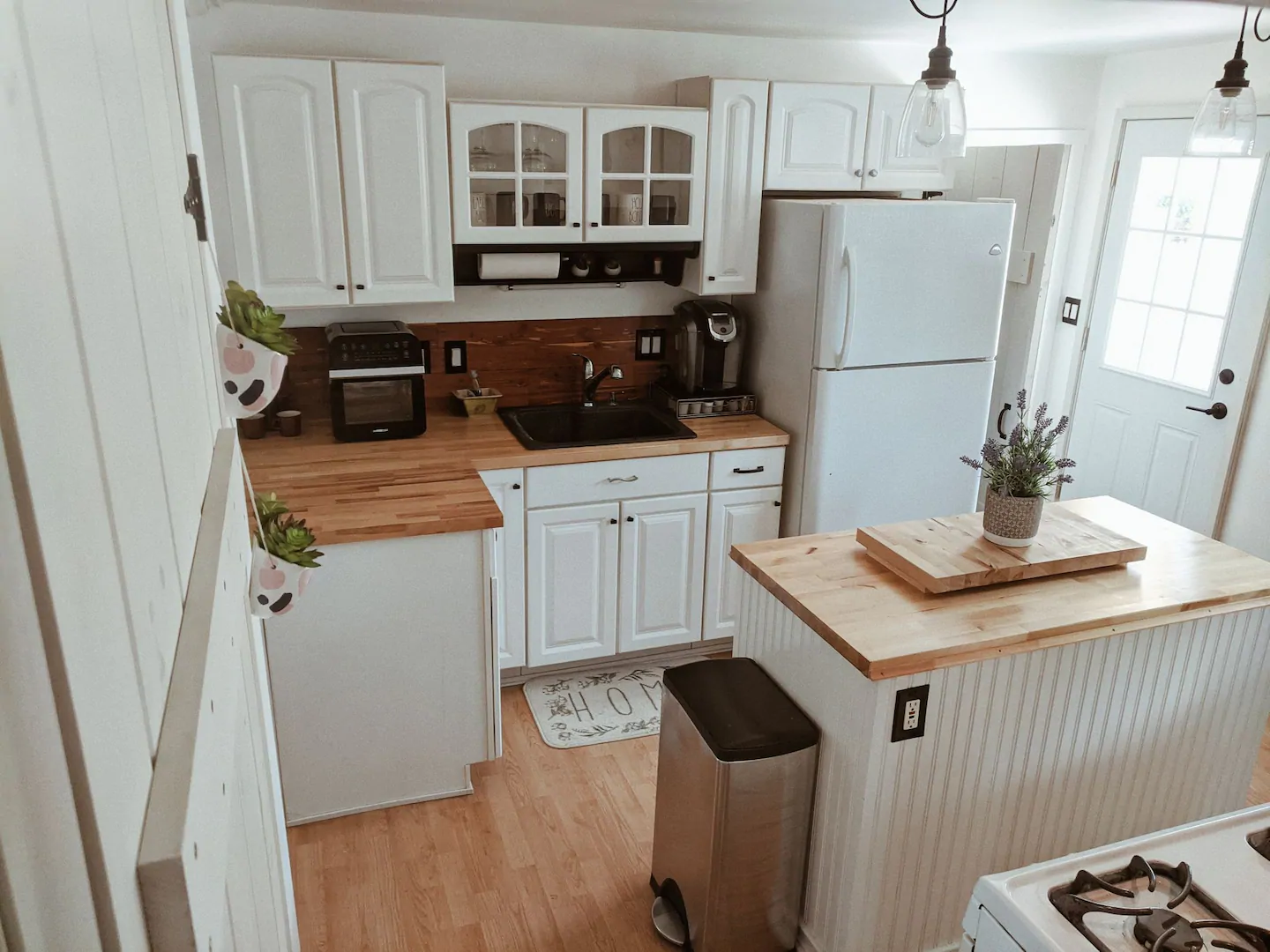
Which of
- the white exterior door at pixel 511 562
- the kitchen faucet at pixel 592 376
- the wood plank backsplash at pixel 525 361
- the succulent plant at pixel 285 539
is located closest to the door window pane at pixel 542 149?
the wood plank backsplash at pixel 525 361

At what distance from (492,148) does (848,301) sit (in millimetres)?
1324

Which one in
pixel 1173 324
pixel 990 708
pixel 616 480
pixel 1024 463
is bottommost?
pixel 990 708

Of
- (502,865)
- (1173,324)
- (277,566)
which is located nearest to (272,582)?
(277,566)

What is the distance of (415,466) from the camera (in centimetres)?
306

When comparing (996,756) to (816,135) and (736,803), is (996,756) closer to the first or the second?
(736,803)

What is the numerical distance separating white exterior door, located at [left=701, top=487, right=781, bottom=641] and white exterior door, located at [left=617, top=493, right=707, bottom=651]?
0.04 meters

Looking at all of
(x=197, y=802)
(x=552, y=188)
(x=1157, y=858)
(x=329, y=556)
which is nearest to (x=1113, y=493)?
(x=552, y=188)

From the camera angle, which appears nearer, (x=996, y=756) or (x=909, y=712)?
(x=909, y=712)

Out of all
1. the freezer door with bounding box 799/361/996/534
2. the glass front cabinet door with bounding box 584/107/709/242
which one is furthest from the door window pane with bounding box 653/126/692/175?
the freezer door with bounding box 799/361/996/534

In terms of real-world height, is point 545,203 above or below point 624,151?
below

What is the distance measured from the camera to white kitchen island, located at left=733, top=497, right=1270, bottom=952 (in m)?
2.02

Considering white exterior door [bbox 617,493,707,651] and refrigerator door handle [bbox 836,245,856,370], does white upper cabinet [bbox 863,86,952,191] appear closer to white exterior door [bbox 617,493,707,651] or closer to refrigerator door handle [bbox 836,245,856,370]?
refrigerator door handle [bbox 836,245,856,370]

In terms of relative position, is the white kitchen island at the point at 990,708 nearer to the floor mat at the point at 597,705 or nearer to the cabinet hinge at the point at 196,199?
the floor mat at the point at 597,705

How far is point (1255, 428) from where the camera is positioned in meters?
3.72
